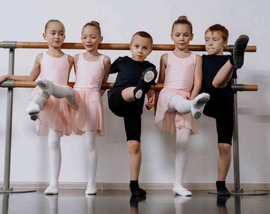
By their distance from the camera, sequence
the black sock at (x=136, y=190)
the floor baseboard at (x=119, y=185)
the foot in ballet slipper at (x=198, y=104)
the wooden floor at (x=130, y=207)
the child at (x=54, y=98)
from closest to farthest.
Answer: the wooden floor at (x=130, y=207)
the foot in ballet slipper at (x=198, y=104)
the black sock at (x=136, y=190)
the child at (x=54, y=98)
the floor baseboard at (x=119, y=185)

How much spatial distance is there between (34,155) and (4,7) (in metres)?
0.90

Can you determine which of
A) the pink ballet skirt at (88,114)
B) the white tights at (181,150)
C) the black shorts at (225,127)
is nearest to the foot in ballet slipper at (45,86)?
the pink ballet skirt at (88,114)

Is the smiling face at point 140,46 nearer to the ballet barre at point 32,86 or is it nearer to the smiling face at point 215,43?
the ballet barre at point 32,86

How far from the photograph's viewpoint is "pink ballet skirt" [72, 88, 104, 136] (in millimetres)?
2217

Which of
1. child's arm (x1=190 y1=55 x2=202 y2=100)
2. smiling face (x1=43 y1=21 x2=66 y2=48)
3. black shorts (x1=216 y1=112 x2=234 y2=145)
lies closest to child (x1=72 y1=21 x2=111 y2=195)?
smiling face (x1=43 y1=21 x2=66 y2=48)

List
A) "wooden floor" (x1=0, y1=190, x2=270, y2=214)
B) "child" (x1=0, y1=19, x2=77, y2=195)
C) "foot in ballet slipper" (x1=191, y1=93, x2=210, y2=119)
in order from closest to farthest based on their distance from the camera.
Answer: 1. "wooden floor" (x1=0, y1=190, x2=270, y2=214)
2. "foot in ballet slipper" (x1=191, y1=93, x2=210, y2=119)
3. "child" (x1=0, y1=19, x2=77, y2=195)

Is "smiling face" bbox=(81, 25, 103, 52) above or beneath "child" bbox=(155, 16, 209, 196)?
above

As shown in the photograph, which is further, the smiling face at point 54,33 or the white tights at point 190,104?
the smiling face at point 54,33

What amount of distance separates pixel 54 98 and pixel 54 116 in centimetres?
9

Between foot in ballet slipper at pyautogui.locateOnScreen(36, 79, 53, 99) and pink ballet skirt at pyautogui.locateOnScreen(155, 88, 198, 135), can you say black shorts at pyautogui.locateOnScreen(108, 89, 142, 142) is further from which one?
foot in ballet slipper at pyautogui.locateOnScreen(36, 79, 53, 99)

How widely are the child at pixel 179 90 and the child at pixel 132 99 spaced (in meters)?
0.10

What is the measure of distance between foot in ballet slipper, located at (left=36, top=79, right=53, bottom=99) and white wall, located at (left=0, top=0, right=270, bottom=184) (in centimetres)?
60

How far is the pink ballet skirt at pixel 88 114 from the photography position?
2.22 metres

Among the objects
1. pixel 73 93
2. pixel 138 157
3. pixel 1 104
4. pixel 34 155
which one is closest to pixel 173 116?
pixel 138 157
